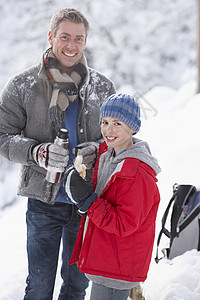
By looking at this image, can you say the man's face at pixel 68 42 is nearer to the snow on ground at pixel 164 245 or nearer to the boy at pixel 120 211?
the boy at pixel 120 211

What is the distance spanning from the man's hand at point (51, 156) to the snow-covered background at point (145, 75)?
124 cm

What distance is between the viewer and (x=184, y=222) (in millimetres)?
3002

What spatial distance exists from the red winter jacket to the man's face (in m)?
0.80

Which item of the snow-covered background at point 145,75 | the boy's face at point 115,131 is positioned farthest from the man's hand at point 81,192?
the snow-covered background at point 145,75

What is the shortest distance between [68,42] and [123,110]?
0.64 m

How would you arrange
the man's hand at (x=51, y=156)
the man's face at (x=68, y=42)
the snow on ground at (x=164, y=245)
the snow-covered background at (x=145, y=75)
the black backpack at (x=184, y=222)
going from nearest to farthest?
the man's hand at (x=51, y=156), the man's face at (x=68, y=42), the snow on ground at (x=164, y=245), the black backpack at (x=184, y=222), the snow-covered background at (x=145, y=75)

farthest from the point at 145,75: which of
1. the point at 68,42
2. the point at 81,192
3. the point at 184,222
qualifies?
the point at 81,192

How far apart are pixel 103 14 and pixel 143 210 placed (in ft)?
68.5

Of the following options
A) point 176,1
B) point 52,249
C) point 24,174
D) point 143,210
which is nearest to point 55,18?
point 24,174

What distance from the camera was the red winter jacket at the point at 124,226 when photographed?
1678 millimetres

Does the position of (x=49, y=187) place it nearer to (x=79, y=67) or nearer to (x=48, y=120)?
(x=48, y=120)

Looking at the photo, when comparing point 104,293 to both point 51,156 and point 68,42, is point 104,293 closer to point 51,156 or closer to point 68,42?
point 51,156

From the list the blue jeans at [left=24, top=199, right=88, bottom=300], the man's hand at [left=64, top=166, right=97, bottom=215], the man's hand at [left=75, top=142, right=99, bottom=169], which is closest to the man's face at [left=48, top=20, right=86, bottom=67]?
the man's hand at [left=75, top=142, right=99, bottom=169]

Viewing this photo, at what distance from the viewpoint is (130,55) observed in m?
22.0
